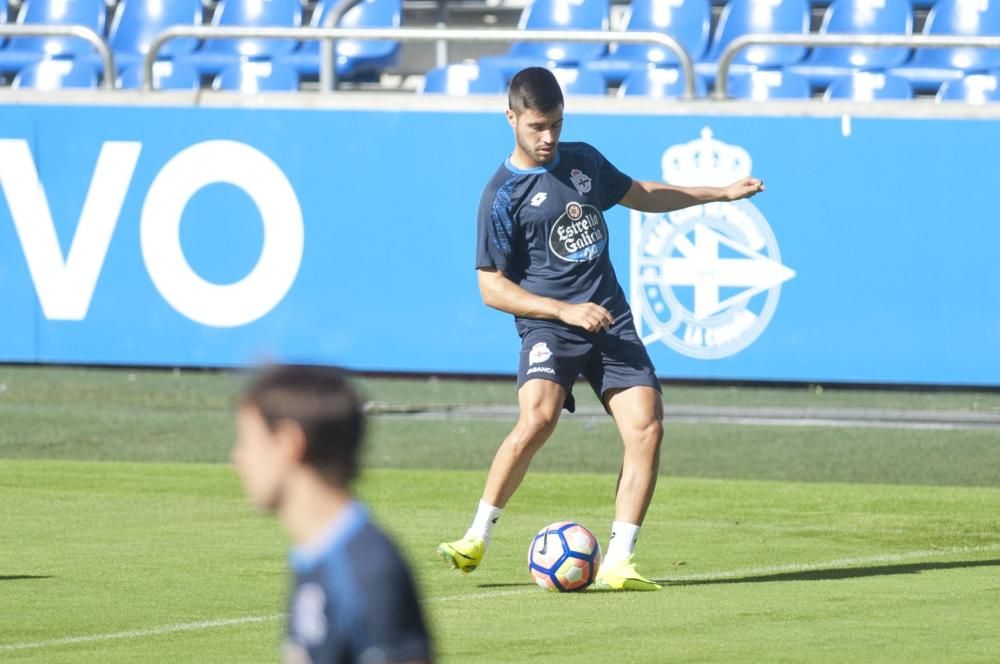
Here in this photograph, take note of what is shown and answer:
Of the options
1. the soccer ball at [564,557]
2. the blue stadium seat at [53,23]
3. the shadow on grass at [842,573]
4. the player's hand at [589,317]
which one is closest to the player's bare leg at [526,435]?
the soccer ball at [564,557]

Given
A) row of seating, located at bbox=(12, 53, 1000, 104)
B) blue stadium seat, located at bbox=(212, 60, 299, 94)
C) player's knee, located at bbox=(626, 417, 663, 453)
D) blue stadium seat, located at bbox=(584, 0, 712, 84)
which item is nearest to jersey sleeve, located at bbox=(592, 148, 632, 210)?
player's knee, located at bbox=(626, 417, 663, 453)

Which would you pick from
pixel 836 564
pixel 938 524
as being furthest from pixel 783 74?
pixel 836 564

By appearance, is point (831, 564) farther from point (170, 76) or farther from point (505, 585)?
point (170, 76)

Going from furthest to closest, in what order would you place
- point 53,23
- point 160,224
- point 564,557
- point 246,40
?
point 53,23, point 246,40, point 160,224, point 564,557

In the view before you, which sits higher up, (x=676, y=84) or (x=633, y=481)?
(x=676, y=84)

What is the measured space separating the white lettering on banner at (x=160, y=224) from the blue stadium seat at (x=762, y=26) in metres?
4.76

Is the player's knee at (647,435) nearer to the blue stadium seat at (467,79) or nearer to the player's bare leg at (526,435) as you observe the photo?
the player's bare leg at (526,435)

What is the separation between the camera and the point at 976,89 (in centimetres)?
1658

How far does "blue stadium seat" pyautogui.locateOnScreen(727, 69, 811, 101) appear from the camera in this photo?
17.0 m

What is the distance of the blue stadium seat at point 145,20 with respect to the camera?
64.3 feet

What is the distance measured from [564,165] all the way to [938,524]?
3269 millimetres

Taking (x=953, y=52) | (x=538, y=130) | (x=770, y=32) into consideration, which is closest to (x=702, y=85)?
(x=770, y=32)

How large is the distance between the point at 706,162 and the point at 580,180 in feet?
20.5

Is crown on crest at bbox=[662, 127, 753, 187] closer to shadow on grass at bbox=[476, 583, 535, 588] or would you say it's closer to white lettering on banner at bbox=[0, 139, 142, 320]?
white lettering on banner at bbox=[0, 139, 142, 320]
